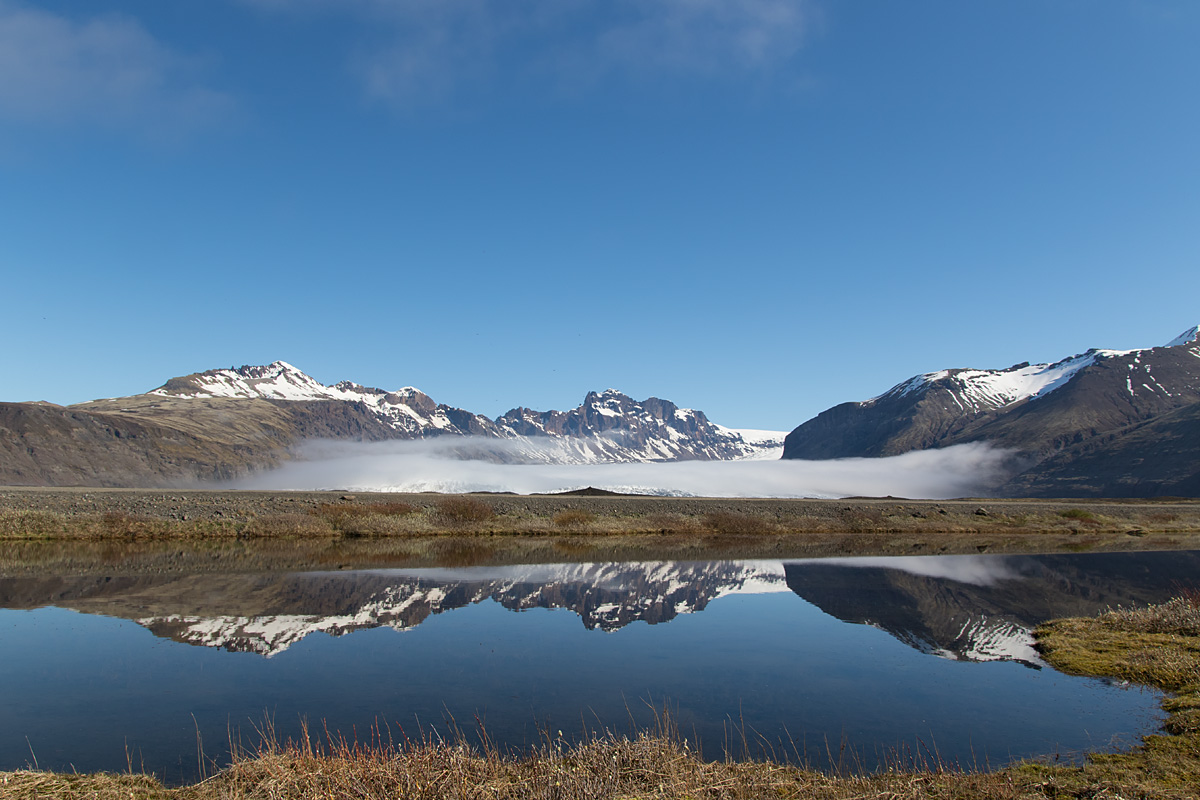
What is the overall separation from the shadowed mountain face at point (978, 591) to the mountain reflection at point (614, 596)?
0.30ft

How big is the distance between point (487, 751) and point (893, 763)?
6902 mm

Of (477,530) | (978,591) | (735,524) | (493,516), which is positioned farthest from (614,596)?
(735,524)

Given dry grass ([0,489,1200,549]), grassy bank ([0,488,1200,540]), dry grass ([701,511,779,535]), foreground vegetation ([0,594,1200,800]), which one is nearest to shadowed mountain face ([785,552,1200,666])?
foreground vegetation ([0,594,1200,800])

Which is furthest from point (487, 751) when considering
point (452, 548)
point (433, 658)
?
point (452, 548)

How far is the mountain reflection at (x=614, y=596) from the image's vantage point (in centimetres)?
2269

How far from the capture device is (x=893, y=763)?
1137 centimetres

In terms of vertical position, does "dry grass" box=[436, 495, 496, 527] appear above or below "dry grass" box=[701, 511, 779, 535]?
above

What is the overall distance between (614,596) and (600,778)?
21799mm

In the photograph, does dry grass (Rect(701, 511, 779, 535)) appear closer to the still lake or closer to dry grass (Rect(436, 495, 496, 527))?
dry grass (Rect(436, 495, 496, 527))

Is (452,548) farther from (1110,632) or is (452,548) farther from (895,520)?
(895,520)

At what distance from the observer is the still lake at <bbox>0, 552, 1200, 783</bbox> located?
12.8 meters

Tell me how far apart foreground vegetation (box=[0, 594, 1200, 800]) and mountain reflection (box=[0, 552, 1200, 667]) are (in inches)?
391

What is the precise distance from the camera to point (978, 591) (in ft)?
108

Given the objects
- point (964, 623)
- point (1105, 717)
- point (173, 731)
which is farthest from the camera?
point (964, 623)
